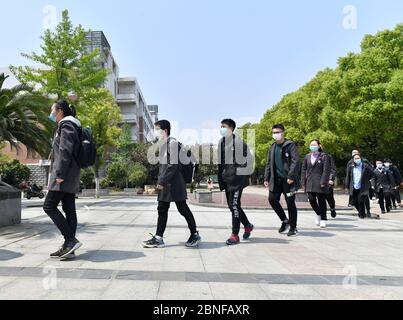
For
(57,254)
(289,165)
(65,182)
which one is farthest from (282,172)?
(57,254)

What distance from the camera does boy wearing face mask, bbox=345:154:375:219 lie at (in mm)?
10828

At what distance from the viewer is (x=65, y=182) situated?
4816mm

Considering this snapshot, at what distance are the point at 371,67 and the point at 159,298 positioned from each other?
94.0 feet

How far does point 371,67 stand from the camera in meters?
28.2

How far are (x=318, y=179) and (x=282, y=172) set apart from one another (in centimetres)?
182

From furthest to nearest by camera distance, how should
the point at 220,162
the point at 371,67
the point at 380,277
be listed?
the point at 371,67 < the point at 220,162 < the point at 380,277

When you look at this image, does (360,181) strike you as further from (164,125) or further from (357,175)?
(164,125)

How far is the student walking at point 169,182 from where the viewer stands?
5.64 m

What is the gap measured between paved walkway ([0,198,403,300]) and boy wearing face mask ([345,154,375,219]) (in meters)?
3.69

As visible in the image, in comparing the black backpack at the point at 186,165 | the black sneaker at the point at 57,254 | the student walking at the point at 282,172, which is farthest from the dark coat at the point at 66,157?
the student walking at the point at 282,172

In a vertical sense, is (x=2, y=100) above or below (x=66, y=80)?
below

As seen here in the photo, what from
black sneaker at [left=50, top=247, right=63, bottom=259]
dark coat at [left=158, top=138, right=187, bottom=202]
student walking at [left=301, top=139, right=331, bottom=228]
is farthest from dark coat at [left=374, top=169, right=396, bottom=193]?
black sneaker at [left=50, top=247, right=63, bottom=259]
